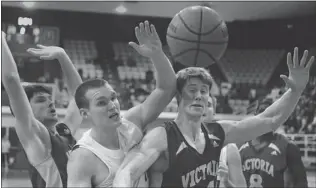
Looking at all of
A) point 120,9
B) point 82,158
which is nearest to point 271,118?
point 82,158

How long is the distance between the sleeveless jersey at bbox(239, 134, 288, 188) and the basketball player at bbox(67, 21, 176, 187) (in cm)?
171

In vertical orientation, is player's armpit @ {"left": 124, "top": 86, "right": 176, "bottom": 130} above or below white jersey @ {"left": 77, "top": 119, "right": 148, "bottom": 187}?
above

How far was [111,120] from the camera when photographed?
243 centimetres

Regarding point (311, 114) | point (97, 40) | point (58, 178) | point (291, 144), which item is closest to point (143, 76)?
point (97, 40)

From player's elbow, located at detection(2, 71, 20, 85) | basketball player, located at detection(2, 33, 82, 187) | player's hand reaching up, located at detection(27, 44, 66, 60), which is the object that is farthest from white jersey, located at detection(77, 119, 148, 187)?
player's hand reaching up, located at detection(27, 44, 66, 60)

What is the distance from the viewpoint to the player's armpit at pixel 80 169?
7.29ft

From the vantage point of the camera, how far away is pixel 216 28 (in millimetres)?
3141

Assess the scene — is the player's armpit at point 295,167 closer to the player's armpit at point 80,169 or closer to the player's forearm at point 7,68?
the player's armpit at point 80,169

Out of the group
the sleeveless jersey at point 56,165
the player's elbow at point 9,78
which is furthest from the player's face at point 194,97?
the player's elbow at point 9,78

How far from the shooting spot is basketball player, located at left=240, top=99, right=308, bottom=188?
3900mm

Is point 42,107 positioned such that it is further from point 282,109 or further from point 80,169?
point 282,109

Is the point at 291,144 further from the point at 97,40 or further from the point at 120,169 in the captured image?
the point at 97,40

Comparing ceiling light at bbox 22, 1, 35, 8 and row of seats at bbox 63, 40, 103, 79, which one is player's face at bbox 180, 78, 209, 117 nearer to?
row of seats at bbox 63, 40, 103, 79

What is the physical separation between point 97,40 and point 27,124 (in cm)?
1463
